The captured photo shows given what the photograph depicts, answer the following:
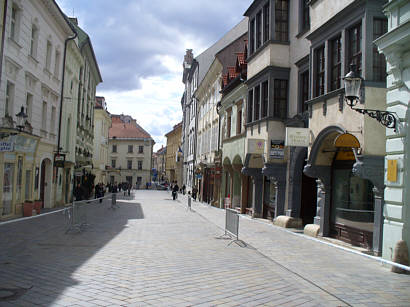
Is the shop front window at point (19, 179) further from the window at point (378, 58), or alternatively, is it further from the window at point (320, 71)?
the window at point (378, 58)

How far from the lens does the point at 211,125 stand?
3916 centimetres

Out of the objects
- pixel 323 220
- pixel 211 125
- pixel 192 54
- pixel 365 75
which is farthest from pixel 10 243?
pixel 192 54

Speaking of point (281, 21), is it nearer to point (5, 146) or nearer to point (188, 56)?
point (5, 146)

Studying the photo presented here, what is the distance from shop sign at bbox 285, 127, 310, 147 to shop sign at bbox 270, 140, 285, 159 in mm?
3569

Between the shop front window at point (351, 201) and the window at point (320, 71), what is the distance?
2.86 metres

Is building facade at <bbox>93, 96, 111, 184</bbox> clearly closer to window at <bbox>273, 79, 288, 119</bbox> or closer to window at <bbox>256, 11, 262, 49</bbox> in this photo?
window at <bbox>256, 11, 262, 49</bbox>

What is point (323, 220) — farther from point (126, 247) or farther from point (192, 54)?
point (192, 54)

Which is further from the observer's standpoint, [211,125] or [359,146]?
[211,125]

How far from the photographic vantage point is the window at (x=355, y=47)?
Result: 12.6 meters

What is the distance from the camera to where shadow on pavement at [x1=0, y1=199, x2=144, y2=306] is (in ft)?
A: 22.4

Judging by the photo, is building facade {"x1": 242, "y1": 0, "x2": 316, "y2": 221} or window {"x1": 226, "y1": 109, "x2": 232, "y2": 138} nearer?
building facade {"x1": 242, "y1": 0, "x2": 316, "y2": 221}

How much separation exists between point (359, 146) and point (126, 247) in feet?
23.5

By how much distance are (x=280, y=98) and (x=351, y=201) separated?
7763mm

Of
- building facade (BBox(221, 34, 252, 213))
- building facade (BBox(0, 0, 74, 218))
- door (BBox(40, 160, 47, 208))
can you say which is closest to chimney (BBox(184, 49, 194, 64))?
building facade (BBox(221, 34, 252, 213))
